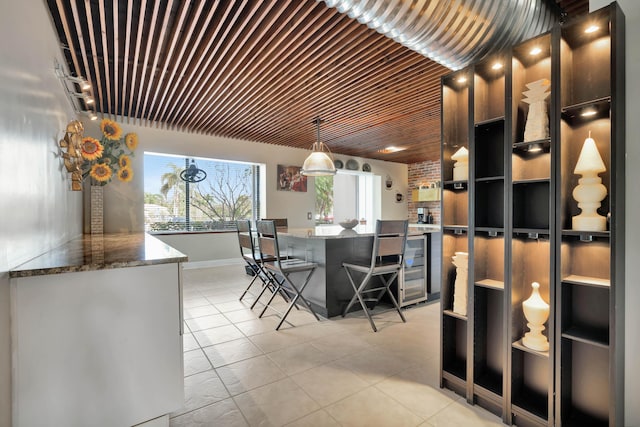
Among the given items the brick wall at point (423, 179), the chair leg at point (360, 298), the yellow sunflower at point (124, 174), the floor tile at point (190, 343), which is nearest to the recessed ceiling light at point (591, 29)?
the chair leg at point (360, 298)

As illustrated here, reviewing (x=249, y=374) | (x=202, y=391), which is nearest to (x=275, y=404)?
(x=249, y=374)

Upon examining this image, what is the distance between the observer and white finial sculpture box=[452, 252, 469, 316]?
1.79 metres

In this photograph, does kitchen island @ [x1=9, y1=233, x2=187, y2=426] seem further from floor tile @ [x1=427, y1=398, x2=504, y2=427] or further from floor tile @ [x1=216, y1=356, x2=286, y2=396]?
floor tile @ [x1=427, y1=398, x2=504, y2=427]

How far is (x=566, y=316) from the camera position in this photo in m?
1.41

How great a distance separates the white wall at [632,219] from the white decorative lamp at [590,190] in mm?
127

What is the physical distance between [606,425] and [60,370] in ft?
7.75

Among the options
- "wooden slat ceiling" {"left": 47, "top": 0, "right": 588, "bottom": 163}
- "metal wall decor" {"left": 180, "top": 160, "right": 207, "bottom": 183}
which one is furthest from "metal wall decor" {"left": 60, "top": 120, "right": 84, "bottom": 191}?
"metal wall decor" {"left": 180, "top": 160, "right": 207, "bottom": 183}

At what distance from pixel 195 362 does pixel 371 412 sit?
1.28m

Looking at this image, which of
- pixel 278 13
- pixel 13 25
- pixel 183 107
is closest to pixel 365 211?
pixel 183 107

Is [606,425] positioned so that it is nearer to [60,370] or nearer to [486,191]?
[486,191]

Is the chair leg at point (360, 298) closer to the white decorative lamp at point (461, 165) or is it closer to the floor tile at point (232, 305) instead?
the floor tile at point (232, 305)

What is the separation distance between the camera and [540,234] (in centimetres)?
148

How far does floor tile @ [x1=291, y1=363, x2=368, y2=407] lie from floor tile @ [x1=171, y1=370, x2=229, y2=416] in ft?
1.50

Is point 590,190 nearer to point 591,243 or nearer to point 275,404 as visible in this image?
point 591,243
